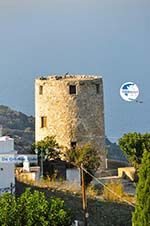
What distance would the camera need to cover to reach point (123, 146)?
32.3 m

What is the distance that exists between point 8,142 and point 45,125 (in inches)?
447

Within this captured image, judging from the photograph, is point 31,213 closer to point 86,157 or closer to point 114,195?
point 114,195

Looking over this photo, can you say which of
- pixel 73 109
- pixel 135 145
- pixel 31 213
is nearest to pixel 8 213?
pixel 31 213

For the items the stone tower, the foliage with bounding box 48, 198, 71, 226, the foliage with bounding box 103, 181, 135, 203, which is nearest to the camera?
the foliage with bounding box 48, 198, 71, 226

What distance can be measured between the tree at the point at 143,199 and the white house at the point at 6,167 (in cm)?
464

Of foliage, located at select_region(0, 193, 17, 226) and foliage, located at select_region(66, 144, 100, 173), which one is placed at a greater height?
foliage, located at select_region(66, 144, 100, 173)

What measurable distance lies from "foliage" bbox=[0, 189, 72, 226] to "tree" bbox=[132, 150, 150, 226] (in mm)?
1592

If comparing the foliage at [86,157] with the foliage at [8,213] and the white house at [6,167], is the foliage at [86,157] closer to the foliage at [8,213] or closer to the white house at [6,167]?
the white house at [6,167]

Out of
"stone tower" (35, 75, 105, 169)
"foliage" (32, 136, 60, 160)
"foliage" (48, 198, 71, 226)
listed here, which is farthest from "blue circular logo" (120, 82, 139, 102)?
"foliage" (48, 198, 71, 226)

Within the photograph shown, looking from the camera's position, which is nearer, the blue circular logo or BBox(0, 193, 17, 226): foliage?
BBox(0, 193, 17, 226): foliage

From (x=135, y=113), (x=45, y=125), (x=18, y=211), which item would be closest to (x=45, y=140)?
(x=45, y=125)

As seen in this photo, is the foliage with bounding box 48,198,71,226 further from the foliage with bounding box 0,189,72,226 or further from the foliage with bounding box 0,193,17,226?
the foliage with bounding box 0,193,17,226

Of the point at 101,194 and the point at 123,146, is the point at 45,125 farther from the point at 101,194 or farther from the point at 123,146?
the point at 101,194

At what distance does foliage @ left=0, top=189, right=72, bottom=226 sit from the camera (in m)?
18.5
